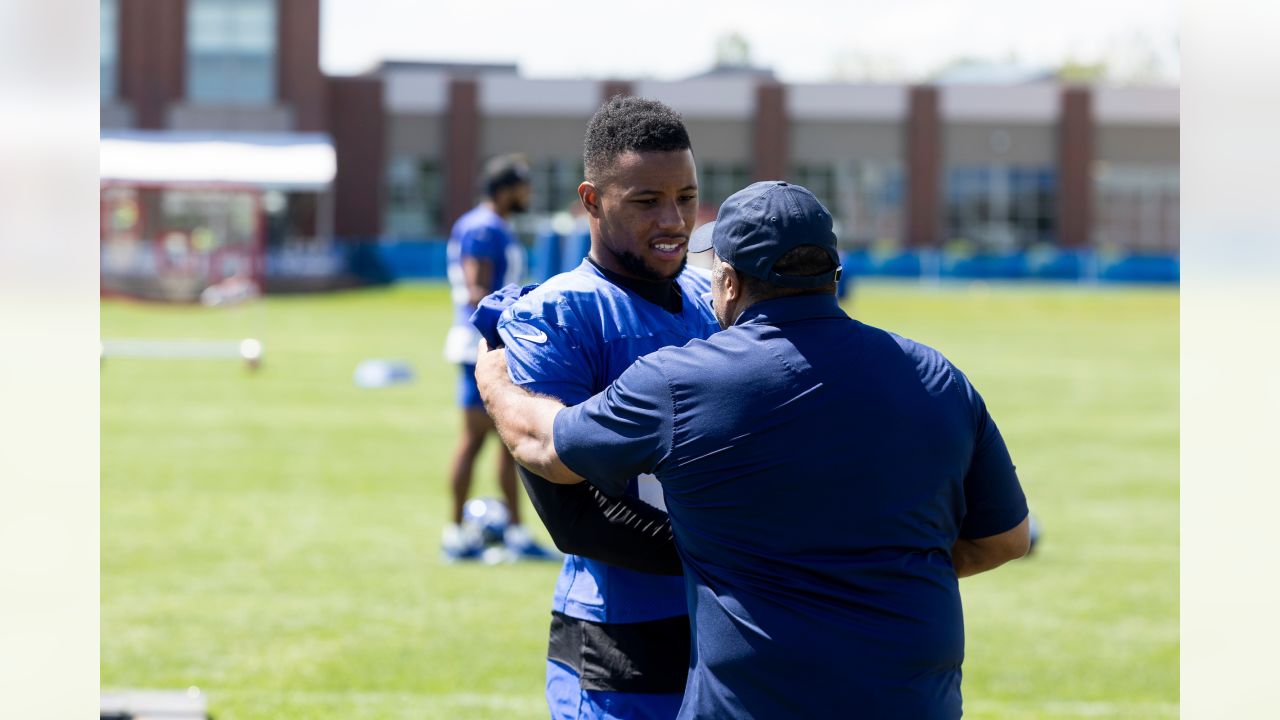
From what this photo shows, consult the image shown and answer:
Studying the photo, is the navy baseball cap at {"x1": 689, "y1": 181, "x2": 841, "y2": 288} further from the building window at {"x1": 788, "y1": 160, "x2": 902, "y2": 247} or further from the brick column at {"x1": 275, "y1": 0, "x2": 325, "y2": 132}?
the building window at {"x1": 788, "y1": 160, "x2": 902, "y2": 247}

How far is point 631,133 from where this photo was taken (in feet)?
10.6

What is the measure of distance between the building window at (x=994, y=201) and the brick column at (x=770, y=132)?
7537mm

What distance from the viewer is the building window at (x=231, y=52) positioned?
56.7 m

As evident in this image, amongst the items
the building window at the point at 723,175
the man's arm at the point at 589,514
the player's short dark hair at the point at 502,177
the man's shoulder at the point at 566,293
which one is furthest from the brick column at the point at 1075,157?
the man's arm at the point at 589,514

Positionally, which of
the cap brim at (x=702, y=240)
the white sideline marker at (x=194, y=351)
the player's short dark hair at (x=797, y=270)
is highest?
the cap brim at (x=702, y=240)

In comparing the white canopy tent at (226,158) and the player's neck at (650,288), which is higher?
the white canopy tent at (226,158)

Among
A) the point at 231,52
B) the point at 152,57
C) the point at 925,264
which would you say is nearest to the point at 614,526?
the point at 925,264

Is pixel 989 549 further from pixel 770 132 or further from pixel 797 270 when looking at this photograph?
pixel 770 132

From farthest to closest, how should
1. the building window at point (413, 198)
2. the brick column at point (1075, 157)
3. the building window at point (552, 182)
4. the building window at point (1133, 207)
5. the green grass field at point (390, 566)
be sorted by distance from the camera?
the building window at point (1133, 207) → the brick column at point (1075, 157) → the building window at point (413, 198) → the building window at point (552, 182) → the green grass field at point (390, 566)

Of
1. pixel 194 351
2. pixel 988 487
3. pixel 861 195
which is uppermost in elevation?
pixel 861 195

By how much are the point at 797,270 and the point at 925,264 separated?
5338cm

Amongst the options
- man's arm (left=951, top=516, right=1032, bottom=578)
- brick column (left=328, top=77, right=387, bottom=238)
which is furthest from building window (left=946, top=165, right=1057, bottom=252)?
man's arm (left=951, top=516, right=1032, bottom=578)

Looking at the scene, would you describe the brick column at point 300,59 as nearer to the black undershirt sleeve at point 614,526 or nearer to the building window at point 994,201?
the building window at point 994,201
